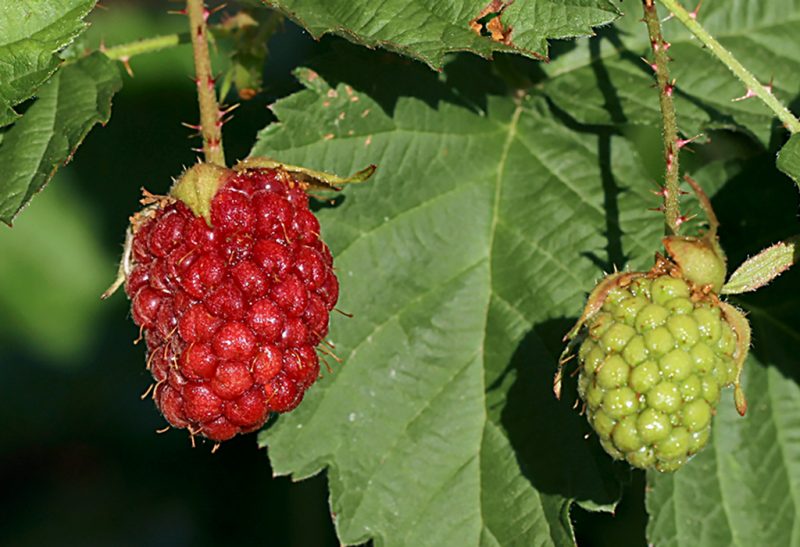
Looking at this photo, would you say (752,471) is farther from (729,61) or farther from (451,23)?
(451,23)

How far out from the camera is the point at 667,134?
2.34 metres

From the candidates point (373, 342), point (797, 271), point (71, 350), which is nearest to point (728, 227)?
point (797, 271)

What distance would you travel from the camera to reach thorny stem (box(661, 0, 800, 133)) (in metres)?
2.35

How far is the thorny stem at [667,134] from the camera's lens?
231cm

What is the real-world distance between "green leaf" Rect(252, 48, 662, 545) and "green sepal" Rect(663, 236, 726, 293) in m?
0.45

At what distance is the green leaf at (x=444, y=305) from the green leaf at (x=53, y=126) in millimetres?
427

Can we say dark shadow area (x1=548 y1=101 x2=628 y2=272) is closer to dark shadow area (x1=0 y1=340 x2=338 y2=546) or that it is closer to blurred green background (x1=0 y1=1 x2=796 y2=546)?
blurred green background (x1=0 y1=1 x2=796 y2=546)

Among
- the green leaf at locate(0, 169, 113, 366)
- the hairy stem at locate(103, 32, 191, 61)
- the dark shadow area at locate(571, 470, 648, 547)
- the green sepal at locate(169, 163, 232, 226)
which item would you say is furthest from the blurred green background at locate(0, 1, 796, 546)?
the green sepal at locate(169, 163, 232, 226)

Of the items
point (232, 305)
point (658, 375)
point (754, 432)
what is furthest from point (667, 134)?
point (754, 432)

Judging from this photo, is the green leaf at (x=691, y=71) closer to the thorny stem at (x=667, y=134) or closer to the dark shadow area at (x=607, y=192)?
the dark shadow area at (x=607, y=192)

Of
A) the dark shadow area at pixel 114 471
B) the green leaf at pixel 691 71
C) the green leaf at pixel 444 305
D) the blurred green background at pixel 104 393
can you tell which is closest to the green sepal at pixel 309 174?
the green leaf at pixel 444 305

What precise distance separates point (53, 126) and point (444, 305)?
3.51 feet

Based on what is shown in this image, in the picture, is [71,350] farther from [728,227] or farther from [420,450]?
[728,227]

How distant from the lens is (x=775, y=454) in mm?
3078
